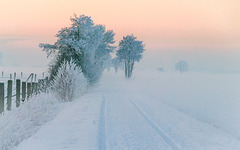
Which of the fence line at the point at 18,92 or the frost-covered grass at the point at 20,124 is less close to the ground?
the fence line at the point at 18,92

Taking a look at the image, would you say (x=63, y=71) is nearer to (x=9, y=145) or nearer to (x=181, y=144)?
(x=9, y=145)

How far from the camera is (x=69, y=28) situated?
26.2 m

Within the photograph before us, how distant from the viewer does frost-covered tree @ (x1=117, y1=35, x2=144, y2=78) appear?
5294cm

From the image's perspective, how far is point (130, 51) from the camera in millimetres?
52812

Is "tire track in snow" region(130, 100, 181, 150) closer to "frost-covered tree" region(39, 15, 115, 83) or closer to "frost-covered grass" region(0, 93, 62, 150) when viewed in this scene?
"frost-covered grass" region(0, 93, 62, 150)

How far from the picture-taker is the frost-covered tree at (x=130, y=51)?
52.9 m

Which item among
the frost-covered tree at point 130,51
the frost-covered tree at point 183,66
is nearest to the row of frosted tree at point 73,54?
the frost-covered tree at point 130,51

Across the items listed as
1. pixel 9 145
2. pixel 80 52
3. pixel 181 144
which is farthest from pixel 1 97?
pixel 80 52

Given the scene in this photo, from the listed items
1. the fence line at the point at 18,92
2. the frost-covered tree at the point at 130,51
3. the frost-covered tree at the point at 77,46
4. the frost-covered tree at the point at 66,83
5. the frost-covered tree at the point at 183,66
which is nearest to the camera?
the fence line at the point at 18,92

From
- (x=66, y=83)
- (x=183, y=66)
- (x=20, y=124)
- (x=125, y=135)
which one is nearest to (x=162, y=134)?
(x=125, y=135)

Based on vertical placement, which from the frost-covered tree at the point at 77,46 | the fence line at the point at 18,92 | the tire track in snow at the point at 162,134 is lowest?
the tire track in snow at the point at 162,134

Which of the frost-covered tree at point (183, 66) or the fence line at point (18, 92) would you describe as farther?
the frost-covered tree at point (183, 66)

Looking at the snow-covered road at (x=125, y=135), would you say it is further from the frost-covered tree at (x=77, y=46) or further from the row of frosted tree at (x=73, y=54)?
the frost-covered tree at (x=77, y=46)

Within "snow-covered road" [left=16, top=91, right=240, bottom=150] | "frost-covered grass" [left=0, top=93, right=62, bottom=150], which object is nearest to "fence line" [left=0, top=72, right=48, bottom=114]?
"frost-covered grass" [left=0, top=93, right=62, bottom=150]
